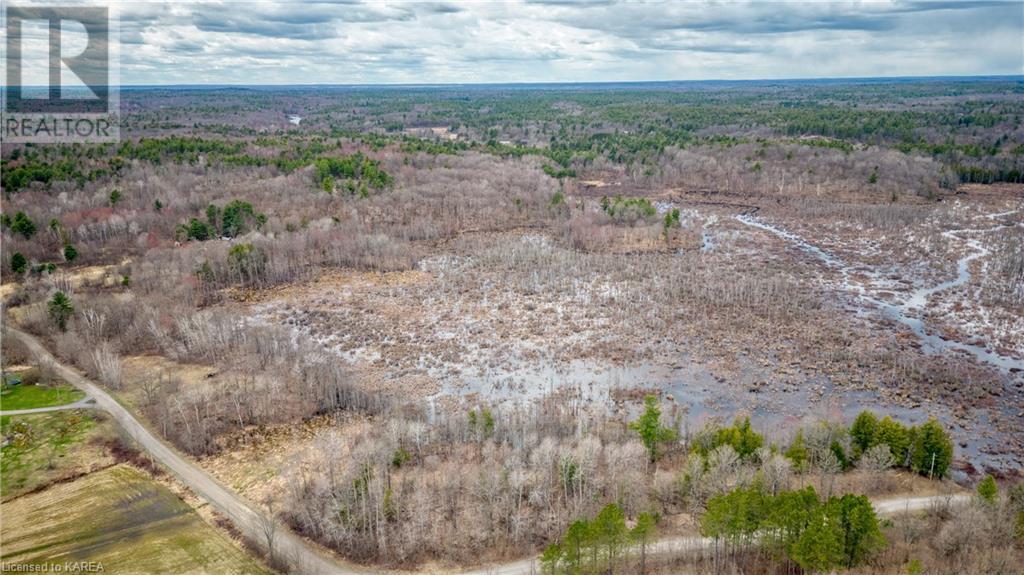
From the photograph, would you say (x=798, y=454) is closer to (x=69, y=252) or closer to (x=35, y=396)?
(x=35, y=396)

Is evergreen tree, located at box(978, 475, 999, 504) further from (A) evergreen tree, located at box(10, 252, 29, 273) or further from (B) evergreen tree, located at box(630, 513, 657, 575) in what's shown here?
(A) evergreen tree, located at box(10, 252, 29, 273)

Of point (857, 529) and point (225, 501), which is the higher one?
point (857, 529)

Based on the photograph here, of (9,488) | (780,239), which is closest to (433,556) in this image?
(9,488)

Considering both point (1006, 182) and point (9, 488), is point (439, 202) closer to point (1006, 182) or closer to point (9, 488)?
point (9, 488)

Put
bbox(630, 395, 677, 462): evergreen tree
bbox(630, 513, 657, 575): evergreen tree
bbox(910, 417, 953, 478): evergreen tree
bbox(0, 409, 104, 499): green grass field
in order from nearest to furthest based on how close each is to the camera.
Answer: bbox(630, 513, 657, 575): evergreen tree < bbox(910, 417, 953, 478): evergreen tree < bbox(630, 395, 677, 462): evergreen tree < bbox(0, 409, 104, 499): green grass field

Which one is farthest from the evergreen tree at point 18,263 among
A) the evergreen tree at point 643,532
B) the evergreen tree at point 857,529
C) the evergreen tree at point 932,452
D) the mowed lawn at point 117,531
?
the evergreen tree at point 932,452

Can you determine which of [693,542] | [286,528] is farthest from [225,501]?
[693,542]

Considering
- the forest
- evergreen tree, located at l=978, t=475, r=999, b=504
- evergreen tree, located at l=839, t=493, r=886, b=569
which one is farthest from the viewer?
the forest

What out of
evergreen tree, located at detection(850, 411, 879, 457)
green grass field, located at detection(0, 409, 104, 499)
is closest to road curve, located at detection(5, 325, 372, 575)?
green grass field, located at detection(0, 409, 104, 499)
